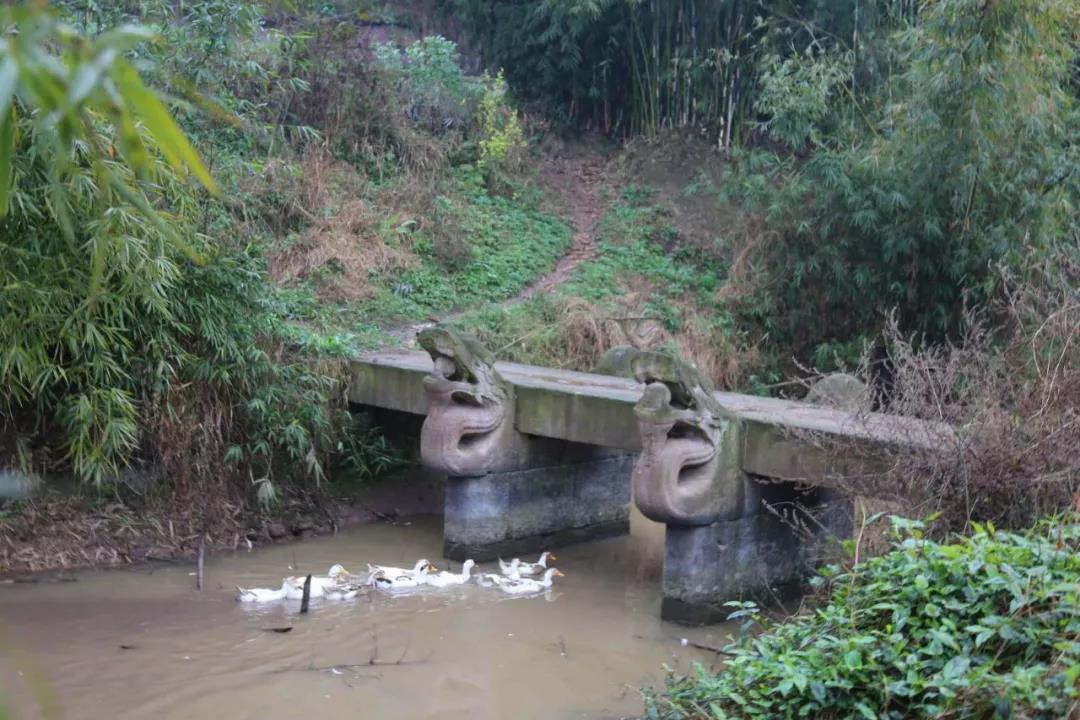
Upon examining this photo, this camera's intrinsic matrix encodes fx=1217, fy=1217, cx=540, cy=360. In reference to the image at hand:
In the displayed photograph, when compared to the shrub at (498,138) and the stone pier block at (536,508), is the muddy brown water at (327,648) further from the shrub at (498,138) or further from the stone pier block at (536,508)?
the shrub at (498,138)

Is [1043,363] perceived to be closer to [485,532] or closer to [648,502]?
[648,502]

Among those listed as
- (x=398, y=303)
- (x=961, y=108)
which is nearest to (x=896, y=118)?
(x=961, y=108)

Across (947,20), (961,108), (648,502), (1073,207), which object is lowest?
(648,502)

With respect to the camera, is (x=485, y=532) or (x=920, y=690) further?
(x=485, y=532)

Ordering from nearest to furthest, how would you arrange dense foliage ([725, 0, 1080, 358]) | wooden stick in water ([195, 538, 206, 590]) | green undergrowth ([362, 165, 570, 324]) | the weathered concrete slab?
the weathered concrete slab < wooden stick in water ([195, 538, 206, 590]) < dense foliage ([725, 0, 1080, 358]) < green undergrowth ([362, 165, 570, 324])

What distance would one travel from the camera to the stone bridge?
21.9ft

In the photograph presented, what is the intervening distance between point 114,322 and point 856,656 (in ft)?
17.4

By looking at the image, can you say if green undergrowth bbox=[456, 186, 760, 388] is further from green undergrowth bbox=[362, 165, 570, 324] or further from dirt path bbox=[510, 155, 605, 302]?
green undergrowth bbox=[362, 165, 570, 324]

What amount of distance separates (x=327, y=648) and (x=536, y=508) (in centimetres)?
246

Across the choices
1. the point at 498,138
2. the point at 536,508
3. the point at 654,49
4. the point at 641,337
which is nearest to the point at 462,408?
the point at 536,508

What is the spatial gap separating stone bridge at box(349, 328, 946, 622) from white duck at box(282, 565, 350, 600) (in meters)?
0.98

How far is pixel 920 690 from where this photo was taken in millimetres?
3625

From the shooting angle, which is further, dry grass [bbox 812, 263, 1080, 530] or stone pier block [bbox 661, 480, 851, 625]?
stone pier block [bbox 661, 480, 851, 625]

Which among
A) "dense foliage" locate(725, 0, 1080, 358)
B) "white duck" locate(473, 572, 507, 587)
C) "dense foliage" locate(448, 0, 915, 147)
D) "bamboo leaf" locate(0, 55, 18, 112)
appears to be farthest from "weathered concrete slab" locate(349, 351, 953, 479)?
"dense foliage" locate(448, 0, 915, 147)
